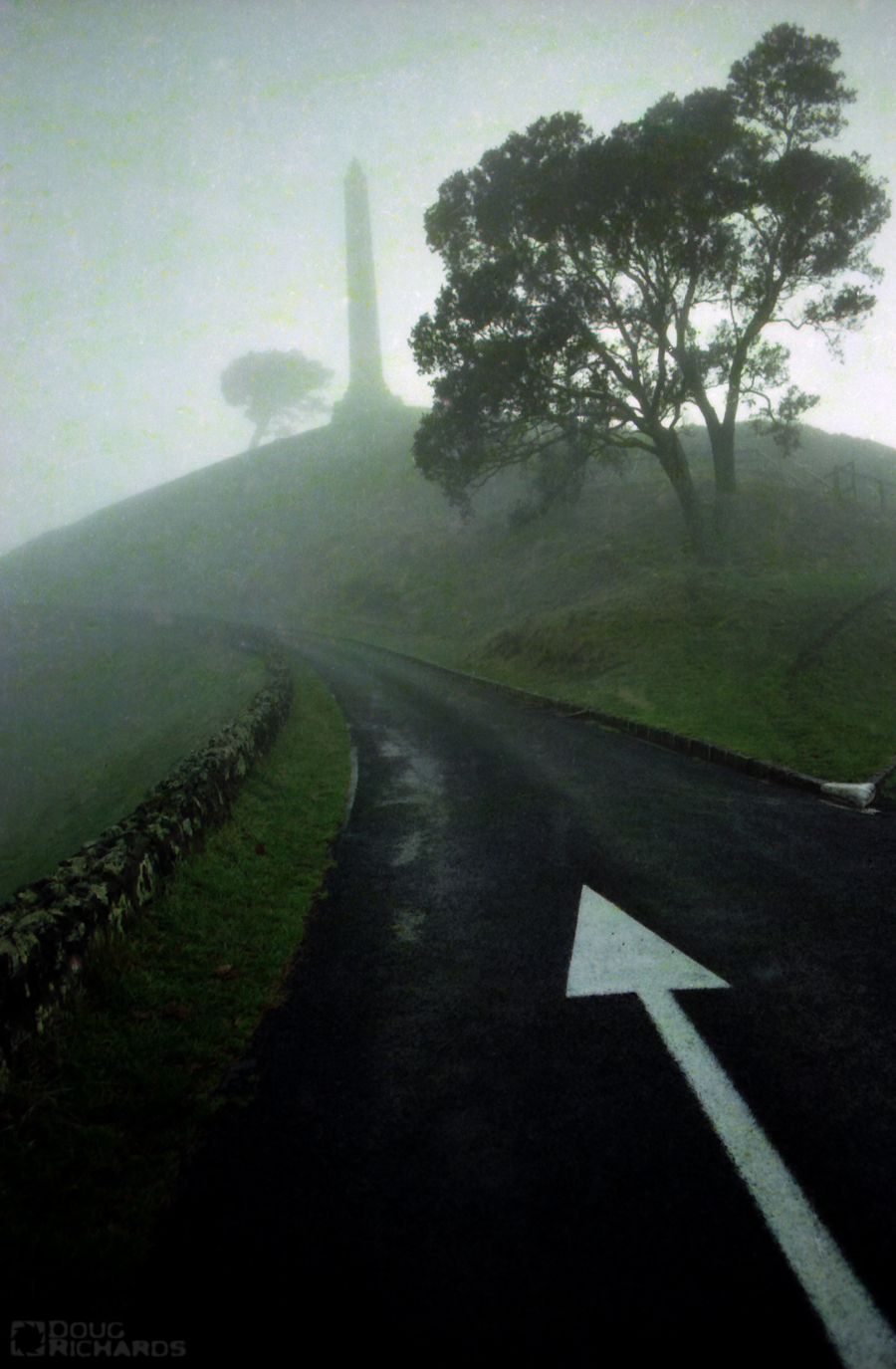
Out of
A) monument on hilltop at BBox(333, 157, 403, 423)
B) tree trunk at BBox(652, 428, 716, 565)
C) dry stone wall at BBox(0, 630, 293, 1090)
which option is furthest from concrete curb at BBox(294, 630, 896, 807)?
monument on hilltop at BBox(333, 157, 403, 423)

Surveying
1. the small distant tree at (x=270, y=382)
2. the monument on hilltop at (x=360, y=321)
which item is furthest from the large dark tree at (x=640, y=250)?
the small distant tree at (x=270, y=382)

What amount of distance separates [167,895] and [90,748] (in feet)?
71.9

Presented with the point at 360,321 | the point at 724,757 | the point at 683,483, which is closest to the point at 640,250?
the point at 683,483

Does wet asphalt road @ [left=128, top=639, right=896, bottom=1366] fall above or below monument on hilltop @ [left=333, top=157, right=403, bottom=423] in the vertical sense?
below

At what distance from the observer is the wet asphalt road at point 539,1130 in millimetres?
2135

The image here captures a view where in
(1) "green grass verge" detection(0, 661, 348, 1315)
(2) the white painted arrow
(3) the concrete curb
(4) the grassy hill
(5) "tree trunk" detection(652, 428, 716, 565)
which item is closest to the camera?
(2) the white painted arrow

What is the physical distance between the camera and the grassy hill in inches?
537

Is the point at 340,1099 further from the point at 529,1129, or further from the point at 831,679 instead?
the point at 831,679

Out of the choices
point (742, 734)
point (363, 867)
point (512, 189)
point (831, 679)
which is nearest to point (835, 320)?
point (512, 189)

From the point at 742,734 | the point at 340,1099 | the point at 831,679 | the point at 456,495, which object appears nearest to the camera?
the point at 340,1099

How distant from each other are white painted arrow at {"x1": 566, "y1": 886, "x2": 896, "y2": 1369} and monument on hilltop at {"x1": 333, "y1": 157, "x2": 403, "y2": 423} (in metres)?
79.4

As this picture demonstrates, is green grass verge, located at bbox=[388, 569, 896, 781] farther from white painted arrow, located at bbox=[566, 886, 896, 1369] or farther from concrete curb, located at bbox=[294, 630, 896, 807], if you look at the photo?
white painted arrow, located at bbox=[566, 886, 896, 1369]

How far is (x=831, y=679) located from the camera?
13242 mm

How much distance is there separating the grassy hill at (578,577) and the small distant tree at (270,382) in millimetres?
23989
